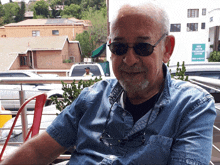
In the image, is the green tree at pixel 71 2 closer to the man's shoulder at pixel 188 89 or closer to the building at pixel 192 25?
the building at pixel 192 25

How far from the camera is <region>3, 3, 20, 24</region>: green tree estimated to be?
54.9 m

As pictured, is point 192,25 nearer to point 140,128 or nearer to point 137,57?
point 137,57

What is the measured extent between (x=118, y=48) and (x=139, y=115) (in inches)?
14.1

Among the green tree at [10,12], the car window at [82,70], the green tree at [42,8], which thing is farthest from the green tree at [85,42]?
the car window at [82,70]

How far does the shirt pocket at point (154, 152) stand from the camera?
957 millimetres

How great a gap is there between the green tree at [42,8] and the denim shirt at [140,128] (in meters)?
64.4

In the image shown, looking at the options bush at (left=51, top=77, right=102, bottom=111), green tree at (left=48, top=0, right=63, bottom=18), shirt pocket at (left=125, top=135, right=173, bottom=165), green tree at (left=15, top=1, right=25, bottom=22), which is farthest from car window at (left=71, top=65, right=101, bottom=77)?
green tree at (left=48, top=0, right=63, bottom=18)

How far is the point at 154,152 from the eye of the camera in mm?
965

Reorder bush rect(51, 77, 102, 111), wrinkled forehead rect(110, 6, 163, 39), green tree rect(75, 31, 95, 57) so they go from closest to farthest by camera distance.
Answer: wrinkled forehead rect(110, 6, 163, 39), bush rect(51, 77, 102, 111), green tree rect(75, 31, 95, 57)

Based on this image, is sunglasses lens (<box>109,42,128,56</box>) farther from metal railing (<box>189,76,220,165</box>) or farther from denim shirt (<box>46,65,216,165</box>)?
metal railing (<box>189,76,220,165</box>)

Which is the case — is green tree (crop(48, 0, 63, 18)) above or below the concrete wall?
above

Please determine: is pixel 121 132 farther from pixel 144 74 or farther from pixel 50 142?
pixel 50 142

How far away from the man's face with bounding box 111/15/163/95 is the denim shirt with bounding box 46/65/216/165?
0.12 m

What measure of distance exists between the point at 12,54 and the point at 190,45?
21.0 metres
